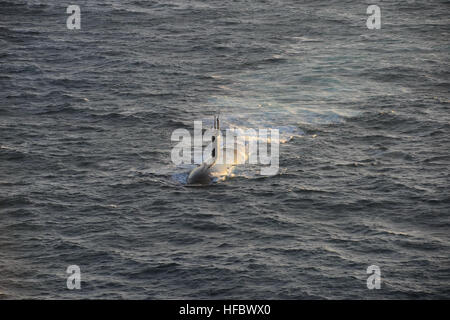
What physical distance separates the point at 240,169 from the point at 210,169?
382cm

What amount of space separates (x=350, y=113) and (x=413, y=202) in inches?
889

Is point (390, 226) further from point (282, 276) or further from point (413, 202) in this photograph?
point (282, 276)

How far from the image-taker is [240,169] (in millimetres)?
68125

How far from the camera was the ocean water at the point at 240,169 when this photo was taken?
51.7m

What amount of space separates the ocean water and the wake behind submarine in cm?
86

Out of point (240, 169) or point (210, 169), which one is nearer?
point (210, 169)

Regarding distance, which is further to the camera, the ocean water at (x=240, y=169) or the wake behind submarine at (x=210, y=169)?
the wake behind submarine at (x=210, y=169)

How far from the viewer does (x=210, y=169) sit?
6550 cm

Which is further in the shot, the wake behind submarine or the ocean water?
the wake behind submarine

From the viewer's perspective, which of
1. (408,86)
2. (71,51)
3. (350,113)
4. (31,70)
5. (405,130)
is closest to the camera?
(405,130)

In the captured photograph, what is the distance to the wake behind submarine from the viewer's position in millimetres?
64875

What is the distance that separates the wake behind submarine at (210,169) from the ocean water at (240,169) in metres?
0.86
